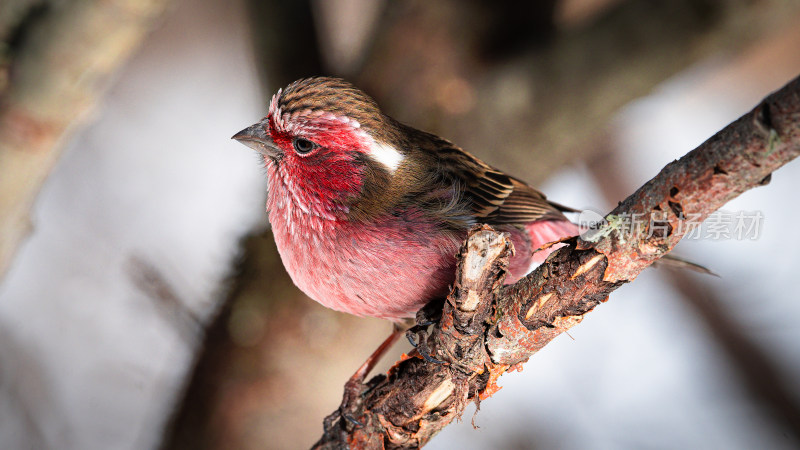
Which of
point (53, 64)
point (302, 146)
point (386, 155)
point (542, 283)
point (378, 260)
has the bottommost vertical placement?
point (542, 283)

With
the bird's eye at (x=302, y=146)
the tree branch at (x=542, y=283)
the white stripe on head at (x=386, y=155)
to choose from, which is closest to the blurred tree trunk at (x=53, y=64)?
the bird's eye at (x=302, y=146)

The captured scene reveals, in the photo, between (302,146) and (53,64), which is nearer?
(302,146)

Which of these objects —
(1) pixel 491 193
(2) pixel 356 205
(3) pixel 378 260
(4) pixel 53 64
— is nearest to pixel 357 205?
(2) pixel 356 205

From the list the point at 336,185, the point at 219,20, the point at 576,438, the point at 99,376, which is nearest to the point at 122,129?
the point at 219,20

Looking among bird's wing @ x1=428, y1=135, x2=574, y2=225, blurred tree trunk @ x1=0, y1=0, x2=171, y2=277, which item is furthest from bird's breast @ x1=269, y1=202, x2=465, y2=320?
blurred tree trunk @ x1=0, y1=0, x2=171, y2=277

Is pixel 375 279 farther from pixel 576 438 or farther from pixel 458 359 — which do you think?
pixel 576 438

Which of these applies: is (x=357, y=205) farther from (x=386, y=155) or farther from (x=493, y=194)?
(x=493, y=194)

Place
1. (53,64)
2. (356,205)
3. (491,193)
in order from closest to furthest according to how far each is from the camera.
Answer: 1. (356,205)
2. (491,193)
3. (53,64)
